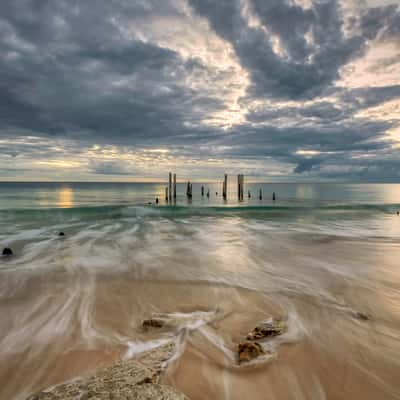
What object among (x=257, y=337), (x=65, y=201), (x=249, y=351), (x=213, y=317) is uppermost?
(x=65, y=201)

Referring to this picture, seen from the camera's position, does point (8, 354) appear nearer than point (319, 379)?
No

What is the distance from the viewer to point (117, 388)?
2832 mm

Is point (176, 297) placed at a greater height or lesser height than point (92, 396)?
lesser

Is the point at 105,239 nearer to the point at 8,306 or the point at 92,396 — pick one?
the point at 8,306

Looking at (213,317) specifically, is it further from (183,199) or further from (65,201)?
→ (183,199)

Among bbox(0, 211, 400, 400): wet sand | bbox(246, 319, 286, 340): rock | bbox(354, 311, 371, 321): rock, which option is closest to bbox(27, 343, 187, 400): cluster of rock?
bbox(0, 211, 400, 400): wet sand

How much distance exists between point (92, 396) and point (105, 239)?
13750 mm

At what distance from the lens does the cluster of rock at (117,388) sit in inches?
107

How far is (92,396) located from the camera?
8.96ft

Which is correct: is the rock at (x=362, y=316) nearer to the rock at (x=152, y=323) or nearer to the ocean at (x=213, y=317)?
the ocean at (x=213, y=317)

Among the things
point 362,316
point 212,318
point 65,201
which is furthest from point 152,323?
point 65,201

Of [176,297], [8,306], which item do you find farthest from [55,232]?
[176,297]

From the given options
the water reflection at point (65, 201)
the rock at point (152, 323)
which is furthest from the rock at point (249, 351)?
the water reflection at point (65, 201)

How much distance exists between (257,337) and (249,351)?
0.65m
